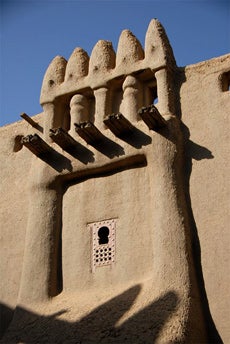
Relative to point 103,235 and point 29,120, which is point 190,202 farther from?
point 29,120

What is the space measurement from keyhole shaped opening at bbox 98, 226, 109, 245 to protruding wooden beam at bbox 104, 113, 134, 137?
1.86m

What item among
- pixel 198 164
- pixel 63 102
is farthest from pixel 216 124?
pixel 63 102

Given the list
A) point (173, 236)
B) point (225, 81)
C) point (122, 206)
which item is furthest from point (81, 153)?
point (225, 81)

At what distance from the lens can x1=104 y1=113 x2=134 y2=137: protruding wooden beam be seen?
400 inches

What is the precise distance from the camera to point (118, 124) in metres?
10.3

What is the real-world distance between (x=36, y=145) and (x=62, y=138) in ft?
2.05

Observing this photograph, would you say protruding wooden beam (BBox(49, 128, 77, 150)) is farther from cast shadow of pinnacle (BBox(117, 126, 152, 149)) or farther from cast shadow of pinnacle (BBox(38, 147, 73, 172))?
cast shadow of pinnacle (BBox(117, 126, 152, 149))

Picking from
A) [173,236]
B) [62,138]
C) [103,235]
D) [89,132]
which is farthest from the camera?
[62,138]

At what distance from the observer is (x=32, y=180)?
11.3 m

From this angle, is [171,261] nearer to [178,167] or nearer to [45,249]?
[178,167]

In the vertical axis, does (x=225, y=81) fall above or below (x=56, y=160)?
above

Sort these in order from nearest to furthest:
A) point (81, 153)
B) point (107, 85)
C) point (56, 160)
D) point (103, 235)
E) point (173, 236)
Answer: point (173, 236)
point (103, 235)
point (81, 153)
point (56, 160)
point (107, 85)

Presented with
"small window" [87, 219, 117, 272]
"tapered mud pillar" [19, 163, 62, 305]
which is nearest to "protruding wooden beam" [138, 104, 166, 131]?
"small window" [87, 219, 117, 272]

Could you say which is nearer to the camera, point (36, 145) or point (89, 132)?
point (89, 132)
